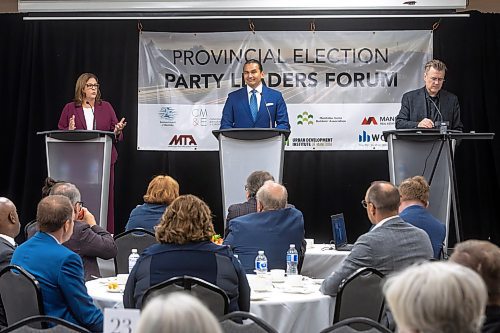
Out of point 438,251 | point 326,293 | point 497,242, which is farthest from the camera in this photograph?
point 497,242

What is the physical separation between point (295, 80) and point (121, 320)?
5933 millimetres

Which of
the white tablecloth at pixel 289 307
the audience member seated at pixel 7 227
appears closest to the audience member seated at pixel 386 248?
the white tablecloth at pixel 289 307

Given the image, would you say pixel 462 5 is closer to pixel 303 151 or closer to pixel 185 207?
pixel 303 151

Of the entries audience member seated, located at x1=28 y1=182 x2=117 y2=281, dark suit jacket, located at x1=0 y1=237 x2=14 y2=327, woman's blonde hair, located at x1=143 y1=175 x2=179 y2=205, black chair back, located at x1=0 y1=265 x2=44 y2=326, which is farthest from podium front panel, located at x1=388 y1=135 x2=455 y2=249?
black chair back, located at x1=0 y1=265 x2=44 y2=326

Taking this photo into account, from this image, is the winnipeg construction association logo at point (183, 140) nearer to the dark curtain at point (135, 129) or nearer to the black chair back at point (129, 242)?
the dark curtain at point (135, 129)

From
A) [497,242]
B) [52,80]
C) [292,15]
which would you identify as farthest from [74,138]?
[497,242]

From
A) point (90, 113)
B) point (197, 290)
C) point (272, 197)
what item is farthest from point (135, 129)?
→ point (197, 290)

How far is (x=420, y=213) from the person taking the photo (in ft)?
16.3

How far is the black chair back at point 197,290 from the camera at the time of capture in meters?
3.32

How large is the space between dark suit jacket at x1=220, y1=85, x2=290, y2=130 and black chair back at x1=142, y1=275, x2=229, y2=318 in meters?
3.92

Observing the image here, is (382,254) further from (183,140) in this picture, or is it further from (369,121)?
(183,140)

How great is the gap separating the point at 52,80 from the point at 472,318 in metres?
7.42

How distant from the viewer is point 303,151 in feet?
27.9

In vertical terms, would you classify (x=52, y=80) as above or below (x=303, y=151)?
above
